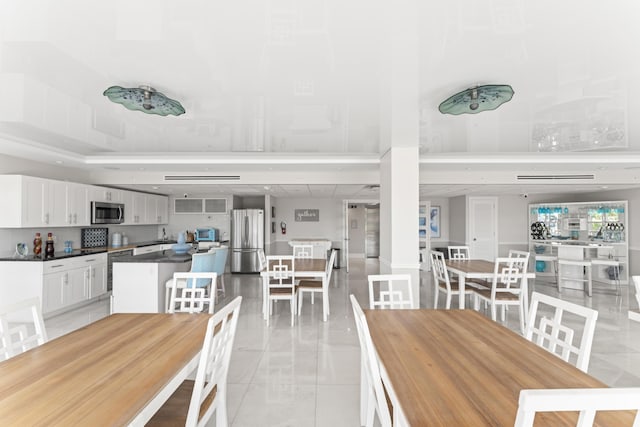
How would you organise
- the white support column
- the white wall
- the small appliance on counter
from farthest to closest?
the white wall, the small appliance on counter, the white support column

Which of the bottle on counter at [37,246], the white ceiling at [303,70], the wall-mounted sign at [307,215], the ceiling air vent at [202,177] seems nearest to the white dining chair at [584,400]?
the white ceiling at [303,70]

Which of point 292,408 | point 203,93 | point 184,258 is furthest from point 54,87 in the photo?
point 292,408

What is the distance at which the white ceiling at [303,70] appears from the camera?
1.60 metres

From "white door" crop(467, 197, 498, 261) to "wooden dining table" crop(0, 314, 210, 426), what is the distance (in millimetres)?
8207

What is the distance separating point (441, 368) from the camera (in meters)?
1.37

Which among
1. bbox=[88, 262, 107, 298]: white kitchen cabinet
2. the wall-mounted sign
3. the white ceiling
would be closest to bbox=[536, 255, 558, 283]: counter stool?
the white ceiling

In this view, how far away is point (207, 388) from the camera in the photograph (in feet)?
5.12

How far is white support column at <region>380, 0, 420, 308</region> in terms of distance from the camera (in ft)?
8.86

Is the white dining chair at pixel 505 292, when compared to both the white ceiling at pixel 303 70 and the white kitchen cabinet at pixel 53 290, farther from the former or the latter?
the white kitchen cabinet at pixel 53 290

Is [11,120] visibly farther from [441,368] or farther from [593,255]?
[593,255]

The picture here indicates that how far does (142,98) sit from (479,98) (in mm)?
2773

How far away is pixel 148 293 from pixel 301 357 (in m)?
2.28

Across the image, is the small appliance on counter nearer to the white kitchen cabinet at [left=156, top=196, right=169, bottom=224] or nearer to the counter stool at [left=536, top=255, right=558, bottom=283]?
the white kitchen cabinet at [left=156, top=196, right=169, bottom=224]

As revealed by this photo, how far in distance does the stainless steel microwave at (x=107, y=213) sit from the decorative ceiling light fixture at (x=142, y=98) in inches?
155
